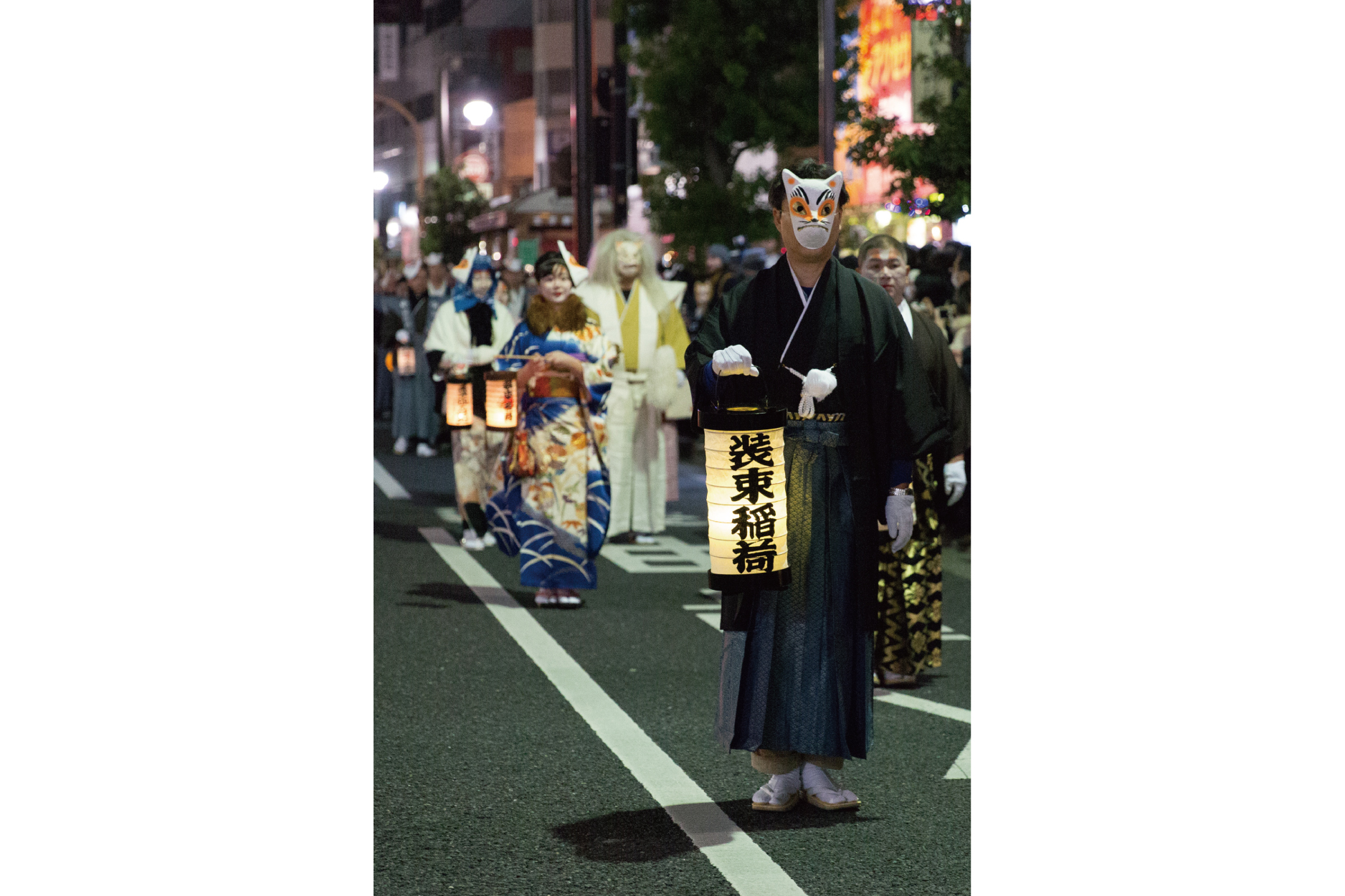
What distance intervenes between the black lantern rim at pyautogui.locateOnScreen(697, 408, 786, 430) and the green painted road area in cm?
86

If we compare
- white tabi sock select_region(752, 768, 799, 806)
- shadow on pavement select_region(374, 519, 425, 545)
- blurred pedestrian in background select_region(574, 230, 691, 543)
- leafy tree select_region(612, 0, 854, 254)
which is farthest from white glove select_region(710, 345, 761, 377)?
leafy tree select_region(612, 0, 854, 254)

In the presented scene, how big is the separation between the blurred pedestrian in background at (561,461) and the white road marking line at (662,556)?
4.34 feet

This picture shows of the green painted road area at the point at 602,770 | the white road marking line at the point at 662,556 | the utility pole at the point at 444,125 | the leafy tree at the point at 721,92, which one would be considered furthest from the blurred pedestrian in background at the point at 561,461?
the utility pole at the point at 444,125

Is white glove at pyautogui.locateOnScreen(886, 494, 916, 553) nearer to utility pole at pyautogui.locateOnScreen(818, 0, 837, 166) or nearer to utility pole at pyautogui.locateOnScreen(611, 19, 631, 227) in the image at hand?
utility pole at pyautogui.locateOnScreen(818, 0, 837, 166)

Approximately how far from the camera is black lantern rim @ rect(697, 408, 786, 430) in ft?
16.7

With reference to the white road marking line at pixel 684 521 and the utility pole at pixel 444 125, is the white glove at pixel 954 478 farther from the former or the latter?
the utility pole at pixel 444 125

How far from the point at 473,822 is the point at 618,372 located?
6.85 metres

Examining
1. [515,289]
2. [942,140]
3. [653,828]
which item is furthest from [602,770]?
[515,289]

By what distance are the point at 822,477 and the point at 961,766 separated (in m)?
1.28

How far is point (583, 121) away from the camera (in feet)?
55.0

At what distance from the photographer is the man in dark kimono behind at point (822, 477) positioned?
530cm

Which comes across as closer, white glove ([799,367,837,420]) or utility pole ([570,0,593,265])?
white glove ([799,367,837,420])

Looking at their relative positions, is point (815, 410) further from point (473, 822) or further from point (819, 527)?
point (473, 822)

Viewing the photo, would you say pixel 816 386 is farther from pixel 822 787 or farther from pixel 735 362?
pixel 822 787
